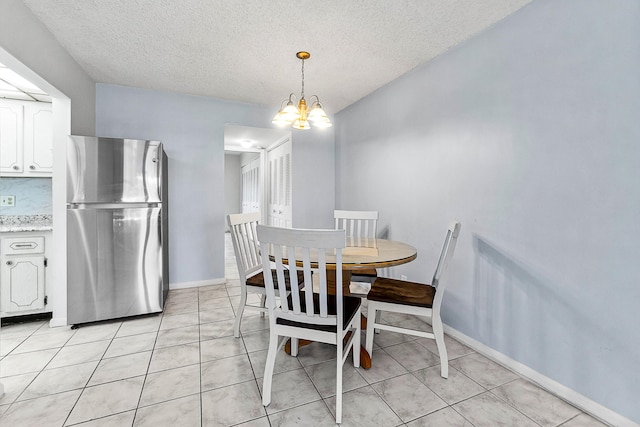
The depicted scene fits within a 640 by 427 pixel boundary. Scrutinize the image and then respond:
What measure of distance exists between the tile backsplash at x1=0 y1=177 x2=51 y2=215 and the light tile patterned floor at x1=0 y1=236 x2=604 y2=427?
1142mm

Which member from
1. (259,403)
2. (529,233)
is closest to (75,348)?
(259,403)

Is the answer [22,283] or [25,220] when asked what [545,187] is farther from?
[25,220]

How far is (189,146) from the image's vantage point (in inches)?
145

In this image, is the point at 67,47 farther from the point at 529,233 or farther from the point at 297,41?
the point at 529,233

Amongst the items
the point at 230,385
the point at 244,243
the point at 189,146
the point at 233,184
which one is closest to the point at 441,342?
the point at 230,385

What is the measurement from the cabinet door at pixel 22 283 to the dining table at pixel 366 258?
7.57 feet

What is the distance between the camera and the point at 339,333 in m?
1.55

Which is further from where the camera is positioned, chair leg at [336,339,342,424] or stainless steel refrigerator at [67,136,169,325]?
stainless steel refrigerator at [67,136,169,325]

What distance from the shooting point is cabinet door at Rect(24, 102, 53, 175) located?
2801 millimetres

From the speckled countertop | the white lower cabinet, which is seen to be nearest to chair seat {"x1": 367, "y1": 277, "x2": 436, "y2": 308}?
the white lower cabinet

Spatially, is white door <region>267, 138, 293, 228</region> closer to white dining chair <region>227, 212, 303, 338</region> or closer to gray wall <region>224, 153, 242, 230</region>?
white dining chair <region>227, 212, 303, 338</region>

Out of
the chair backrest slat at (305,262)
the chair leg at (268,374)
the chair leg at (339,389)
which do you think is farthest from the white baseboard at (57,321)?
the chair leg at (339,389)

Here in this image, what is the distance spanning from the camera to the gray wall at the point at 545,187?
1.50 meters

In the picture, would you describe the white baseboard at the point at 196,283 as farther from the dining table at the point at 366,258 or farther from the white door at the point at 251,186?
the white door at the point at 251,186
